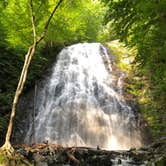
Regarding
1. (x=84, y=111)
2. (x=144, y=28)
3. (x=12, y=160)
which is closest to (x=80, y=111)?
(x=84, y=111)

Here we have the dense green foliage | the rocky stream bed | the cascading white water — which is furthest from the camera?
the cascading white water

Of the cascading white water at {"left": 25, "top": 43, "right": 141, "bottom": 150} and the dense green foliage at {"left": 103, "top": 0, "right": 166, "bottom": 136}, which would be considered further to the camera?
the cascading white water at {"left": 25, "top": 43, "right": 141, "bottom": 150}

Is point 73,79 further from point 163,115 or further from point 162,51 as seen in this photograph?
point 162,51

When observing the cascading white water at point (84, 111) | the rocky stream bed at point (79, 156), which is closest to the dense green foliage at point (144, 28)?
the rocky stream bed at point (79, 156)

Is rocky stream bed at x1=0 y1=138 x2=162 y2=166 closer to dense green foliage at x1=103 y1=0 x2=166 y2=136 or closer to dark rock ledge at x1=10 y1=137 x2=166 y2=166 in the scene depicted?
dark rock ledge at x1=10 y1=137 x2=166 y2=166

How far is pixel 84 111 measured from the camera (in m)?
15.0

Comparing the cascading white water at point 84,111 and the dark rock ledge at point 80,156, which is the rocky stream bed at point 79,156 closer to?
the dark rock ledge at point 80,156

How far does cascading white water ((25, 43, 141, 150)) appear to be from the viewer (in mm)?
13758

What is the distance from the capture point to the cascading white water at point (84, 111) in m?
13.8

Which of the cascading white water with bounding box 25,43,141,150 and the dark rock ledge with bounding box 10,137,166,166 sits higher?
the cascading white water with bounding box 25,43,141,150

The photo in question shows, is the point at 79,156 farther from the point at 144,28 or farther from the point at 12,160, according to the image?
the point at 144,28

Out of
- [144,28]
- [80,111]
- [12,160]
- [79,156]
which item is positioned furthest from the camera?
[80,111]

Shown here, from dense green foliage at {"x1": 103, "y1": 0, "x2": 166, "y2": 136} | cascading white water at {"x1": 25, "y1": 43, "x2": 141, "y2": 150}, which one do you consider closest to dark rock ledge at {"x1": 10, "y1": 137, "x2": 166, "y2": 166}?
dense green foliage at {"x1": 103, "y1": 0, "x2": 166, "y2": 136}

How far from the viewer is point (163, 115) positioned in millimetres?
14531
